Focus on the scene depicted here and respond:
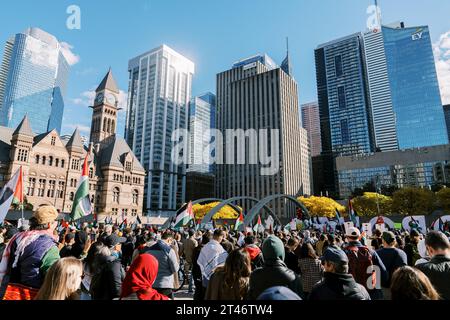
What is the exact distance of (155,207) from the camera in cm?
12925

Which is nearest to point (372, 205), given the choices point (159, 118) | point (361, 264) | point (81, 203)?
point (81, 203)

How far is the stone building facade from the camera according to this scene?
192 feet

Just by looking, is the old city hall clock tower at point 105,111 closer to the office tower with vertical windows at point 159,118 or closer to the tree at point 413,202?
the office tower with vertical windows at point 159,118

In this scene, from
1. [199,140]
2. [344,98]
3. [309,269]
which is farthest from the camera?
[344,98]

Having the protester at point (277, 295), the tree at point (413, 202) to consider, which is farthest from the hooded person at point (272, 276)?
the tree at point (413, 202)

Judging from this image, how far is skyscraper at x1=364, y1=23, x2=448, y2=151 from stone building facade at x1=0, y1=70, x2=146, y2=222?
143m

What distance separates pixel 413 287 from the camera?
2691 millimetres

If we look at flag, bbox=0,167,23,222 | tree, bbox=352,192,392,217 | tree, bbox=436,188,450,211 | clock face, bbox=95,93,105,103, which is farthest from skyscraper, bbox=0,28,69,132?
tree, bbox=436,188,450,211

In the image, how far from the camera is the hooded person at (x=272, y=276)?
400 centimetres

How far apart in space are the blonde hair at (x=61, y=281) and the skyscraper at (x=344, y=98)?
616 ft

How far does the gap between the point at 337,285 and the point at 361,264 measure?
2.79m

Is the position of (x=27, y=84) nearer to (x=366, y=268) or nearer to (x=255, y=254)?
(x=255, y=254)

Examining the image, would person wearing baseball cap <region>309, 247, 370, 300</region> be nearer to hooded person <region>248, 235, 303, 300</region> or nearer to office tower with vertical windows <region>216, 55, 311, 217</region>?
hooded person <region>248, 235, 303, 300</region>
